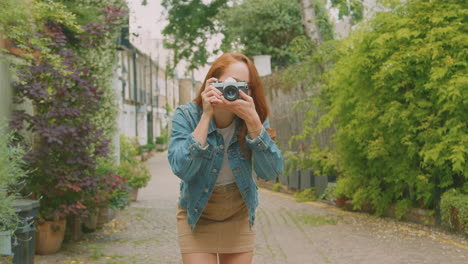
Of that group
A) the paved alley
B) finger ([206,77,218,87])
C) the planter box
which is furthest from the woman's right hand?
the paved alley

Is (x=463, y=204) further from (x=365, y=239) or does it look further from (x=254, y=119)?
(x=254, y=119)

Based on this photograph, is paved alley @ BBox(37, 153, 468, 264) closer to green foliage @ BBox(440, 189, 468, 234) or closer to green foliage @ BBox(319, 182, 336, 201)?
green foliage @ BBox(440, 189, 468, 234)

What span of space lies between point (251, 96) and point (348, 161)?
6559mm

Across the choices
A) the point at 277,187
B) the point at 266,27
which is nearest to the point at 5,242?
the point at 277,187

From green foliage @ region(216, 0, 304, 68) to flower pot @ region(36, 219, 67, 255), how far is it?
14.4m

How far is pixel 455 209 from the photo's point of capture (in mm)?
6742

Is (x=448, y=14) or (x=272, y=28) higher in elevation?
(x=272, y=28)

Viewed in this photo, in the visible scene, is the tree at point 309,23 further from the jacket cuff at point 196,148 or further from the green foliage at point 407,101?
the jacket cuff at point 196,148

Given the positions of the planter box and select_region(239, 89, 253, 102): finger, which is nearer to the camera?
select_region(239, 89, 253, 102): finger

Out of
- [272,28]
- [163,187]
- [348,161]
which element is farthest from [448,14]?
[272,28]

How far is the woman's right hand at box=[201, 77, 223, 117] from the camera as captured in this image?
2.48 m

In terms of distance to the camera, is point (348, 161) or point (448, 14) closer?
point (448, 14)

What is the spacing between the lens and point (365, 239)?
698 centimetres

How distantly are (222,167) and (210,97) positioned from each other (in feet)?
1.25
